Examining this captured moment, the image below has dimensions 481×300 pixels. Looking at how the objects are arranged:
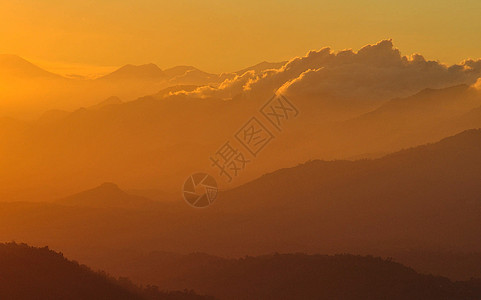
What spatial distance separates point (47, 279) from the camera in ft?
266

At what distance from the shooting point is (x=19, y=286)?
76750 mm

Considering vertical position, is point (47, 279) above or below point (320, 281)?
below

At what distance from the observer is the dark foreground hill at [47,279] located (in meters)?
76.4

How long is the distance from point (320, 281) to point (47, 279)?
55.7 metres

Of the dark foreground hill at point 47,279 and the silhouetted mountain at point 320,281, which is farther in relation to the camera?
the silhouetted mountain at point 320,281

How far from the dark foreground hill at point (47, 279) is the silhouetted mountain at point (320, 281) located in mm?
36181

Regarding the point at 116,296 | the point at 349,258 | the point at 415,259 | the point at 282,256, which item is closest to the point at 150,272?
the point at 282,256

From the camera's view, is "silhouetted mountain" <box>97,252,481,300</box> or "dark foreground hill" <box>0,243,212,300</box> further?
"silhouetted mountain" <box>97,252,481,300</box>

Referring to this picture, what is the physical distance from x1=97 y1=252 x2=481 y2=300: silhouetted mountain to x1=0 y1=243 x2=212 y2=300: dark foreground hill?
119 feet

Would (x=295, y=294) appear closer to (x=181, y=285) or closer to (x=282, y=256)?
(x=282, y=256)

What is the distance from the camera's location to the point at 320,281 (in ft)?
399

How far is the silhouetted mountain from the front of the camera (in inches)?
4562

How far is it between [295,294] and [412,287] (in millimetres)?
20226

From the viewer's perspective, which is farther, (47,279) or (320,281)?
(320,281)
